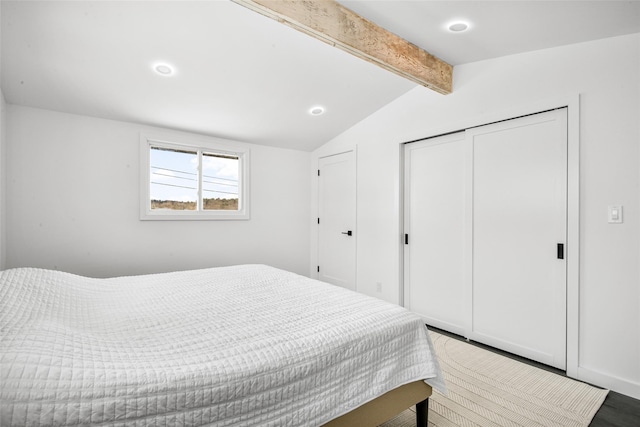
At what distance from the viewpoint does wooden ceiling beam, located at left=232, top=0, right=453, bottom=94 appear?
6.40ft

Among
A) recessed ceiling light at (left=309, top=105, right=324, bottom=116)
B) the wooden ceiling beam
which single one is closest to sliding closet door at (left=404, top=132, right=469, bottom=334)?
the wooden ceiling beam

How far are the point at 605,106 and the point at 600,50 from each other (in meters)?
0.41

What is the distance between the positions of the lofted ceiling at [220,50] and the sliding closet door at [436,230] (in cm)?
84

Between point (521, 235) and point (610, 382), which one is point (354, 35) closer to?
point (521, 235)

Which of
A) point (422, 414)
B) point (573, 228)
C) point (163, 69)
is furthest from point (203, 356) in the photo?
point (573, 228)

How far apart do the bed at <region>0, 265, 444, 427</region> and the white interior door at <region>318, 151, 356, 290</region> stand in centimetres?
223

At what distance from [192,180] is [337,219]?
78.9 inches

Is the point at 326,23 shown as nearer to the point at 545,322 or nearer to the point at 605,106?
the point at 605,106

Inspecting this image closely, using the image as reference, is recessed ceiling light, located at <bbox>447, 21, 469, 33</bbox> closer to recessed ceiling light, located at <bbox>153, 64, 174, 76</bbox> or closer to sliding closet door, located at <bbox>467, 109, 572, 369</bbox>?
sliding closet door, located at <bbox>467, 109, 572, 369</bbox>

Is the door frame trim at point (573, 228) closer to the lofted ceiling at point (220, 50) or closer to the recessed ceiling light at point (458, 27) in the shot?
the lofted ceiling at point (220, 50)

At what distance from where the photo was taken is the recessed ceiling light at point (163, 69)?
258cm

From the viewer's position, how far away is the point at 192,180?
3934mm

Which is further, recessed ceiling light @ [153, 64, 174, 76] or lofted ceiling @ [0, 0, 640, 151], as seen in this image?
recessed ceiling light @ [153, 64, 174, 76]

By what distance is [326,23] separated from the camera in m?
2.11
